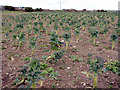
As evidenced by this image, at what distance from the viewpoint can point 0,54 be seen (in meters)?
6.24

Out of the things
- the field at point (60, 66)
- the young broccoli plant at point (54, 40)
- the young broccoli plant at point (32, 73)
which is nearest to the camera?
the young broccoli plant at point (32, 73)

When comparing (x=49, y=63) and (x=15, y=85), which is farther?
(x=49, y=63)

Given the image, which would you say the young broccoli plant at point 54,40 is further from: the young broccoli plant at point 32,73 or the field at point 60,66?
the young broccoli plant at point 32,73

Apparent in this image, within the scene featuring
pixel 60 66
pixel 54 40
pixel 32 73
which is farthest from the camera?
pixel 54 40

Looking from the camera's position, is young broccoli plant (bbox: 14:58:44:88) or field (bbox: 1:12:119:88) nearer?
young broccoli plant (bbox: 14:58:44:88)

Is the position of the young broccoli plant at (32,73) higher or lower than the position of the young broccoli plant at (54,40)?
lower

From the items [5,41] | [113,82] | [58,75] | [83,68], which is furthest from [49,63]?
[5,41]

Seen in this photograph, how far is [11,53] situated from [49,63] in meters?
2.30

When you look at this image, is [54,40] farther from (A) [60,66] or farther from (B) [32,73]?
(B) [32,73]

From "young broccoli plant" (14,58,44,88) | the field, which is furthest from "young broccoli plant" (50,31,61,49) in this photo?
"young broccoli plant" (14,58,44,88)

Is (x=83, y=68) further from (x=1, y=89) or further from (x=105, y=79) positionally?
(x=1, y=89)

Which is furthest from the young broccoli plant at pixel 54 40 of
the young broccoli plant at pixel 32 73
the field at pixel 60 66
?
the young broccoli plant at pixel 32 73

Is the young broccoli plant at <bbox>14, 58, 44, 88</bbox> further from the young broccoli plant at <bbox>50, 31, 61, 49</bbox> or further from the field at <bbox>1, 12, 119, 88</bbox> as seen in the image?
the young broccoli plant at <bbox>50, 31, 61, 49</bbox>

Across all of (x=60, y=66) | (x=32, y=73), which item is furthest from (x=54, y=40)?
(x=32, y=73)
